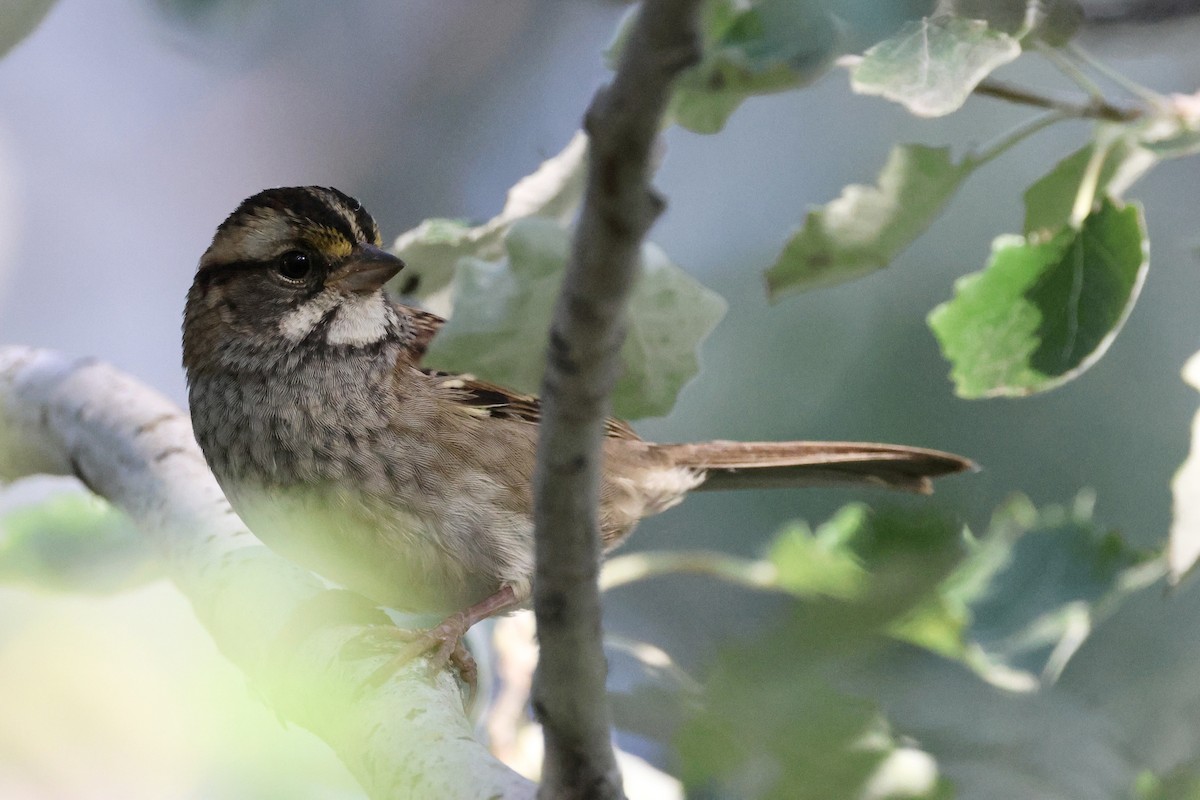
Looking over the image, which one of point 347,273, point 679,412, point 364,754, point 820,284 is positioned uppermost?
point 679,412

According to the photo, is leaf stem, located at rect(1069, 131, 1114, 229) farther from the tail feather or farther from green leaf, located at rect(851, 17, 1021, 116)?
the tail feather

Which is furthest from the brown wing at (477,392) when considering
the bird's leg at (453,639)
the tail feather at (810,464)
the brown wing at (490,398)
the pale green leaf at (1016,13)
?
the pale green leaf at (1016,13)

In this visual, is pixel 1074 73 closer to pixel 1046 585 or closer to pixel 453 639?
pixel 1046 585

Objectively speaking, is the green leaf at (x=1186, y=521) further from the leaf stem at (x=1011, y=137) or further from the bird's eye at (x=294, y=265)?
the bird's eye at (x=294, y=265)

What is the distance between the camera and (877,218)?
68.8 inches

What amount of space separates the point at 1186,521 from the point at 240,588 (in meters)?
1.67

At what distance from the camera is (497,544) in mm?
2586

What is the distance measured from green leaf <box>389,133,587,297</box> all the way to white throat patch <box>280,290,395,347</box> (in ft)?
0.76

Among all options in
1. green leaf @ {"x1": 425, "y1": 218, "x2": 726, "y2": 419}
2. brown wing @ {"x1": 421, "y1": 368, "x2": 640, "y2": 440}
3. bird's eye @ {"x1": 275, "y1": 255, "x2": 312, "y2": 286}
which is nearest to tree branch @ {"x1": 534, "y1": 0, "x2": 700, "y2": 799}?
green leaf @ {"x1": 425, "y1": 218, "x2": 726, "y2": 419}

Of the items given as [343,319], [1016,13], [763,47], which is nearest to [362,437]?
[343,319]

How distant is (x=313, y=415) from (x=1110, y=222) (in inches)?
64.2

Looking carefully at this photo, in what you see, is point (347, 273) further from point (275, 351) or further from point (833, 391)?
point (833, 391)

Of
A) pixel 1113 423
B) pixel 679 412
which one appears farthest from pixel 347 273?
pixel 1113 423

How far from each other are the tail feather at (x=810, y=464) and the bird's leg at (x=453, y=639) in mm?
748
